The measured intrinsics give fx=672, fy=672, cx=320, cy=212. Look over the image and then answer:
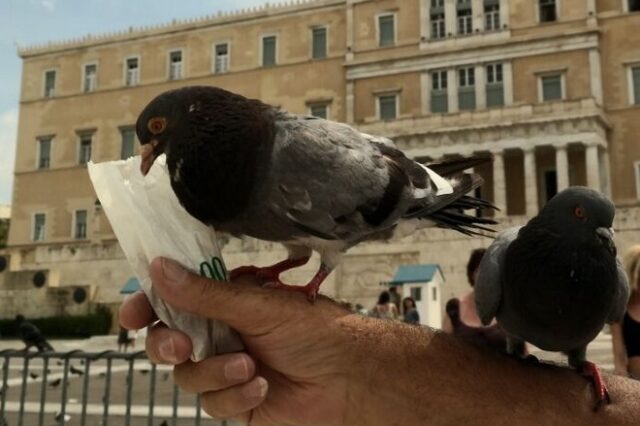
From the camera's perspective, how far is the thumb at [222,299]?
1.71 m

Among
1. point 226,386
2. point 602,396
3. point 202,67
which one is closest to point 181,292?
point 226,386

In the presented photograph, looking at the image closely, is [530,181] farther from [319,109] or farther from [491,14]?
[319,109]

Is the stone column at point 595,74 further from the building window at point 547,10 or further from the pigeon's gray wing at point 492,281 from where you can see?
the pigeon's gray wing at point 492,281

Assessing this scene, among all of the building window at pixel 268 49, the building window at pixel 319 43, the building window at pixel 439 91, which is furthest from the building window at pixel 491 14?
the building window at pixel 268 49

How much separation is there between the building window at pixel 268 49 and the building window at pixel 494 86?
12.0m

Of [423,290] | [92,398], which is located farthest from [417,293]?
[92,398]

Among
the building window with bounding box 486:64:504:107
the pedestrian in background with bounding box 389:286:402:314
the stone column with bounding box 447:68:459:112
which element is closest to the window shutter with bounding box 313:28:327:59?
the stone column with bounding box 447:68:459:112

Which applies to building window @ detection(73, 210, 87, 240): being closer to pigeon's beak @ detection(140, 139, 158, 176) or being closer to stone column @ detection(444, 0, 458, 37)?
stone column @ detection(444, 0, 458, 37)

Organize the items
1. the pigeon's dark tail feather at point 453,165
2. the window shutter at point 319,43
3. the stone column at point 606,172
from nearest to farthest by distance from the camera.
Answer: the pigeon's dark tail feather at point 453,165 < the stone column at point 606,172 < the window shutter at point 319,43

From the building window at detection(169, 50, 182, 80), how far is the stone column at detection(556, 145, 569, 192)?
2185 cm

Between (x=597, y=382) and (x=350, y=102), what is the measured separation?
32444 millimetres

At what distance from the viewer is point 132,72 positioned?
40.1m

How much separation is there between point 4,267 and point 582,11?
95.4 feet

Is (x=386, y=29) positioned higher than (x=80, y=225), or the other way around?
(x=386, y=29)
